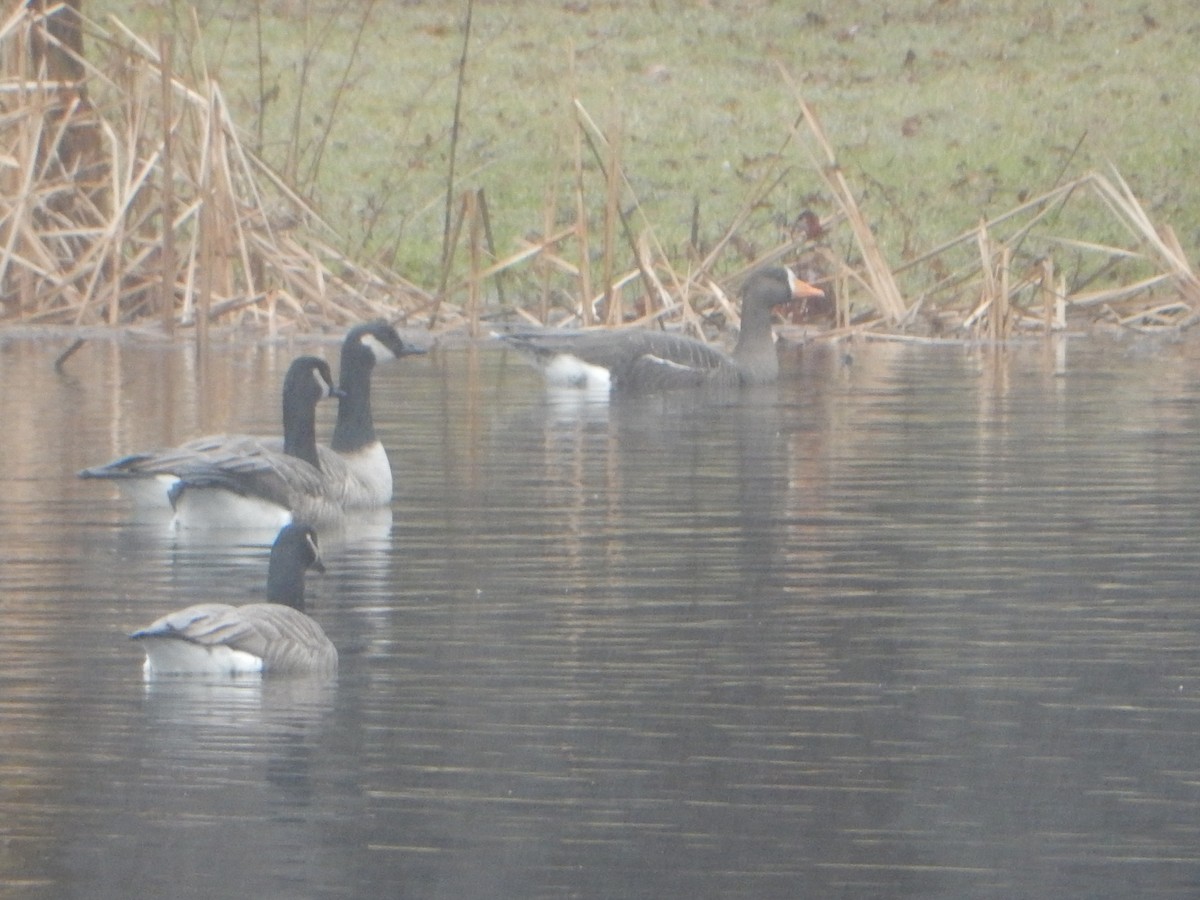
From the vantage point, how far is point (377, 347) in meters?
13.7

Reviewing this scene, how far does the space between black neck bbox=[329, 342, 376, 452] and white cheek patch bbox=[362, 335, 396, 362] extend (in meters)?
0.27

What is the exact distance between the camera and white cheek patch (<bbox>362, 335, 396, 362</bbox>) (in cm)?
1353

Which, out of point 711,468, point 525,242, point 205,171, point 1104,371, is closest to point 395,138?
point 525,242

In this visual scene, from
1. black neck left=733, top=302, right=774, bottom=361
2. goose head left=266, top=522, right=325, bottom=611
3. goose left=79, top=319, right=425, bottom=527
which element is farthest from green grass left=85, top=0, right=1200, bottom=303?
goose head left=266, top=522, right=325, bottom=611

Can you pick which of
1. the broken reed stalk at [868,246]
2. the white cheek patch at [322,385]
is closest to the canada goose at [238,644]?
the white cheek patch at [322,385]

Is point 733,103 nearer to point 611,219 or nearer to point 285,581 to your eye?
point 611,219

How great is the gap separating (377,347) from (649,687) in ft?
21.0

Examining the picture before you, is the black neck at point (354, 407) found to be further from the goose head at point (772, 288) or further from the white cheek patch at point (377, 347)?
the goose head at point (772, 288)

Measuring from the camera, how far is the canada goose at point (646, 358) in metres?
18.2

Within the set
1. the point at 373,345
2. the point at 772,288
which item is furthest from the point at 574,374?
the point at 373,345

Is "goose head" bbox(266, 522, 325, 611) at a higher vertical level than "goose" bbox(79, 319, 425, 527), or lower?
lower

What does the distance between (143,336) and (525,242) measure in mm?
3481

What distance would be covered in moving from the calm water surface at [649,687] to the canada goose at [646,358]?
4.00 m

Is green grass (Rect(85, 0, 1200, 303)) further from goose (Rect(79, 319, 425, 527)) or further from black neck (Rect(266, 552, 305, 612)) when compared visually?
black neck (Rect(266, 552, 305, 612))
